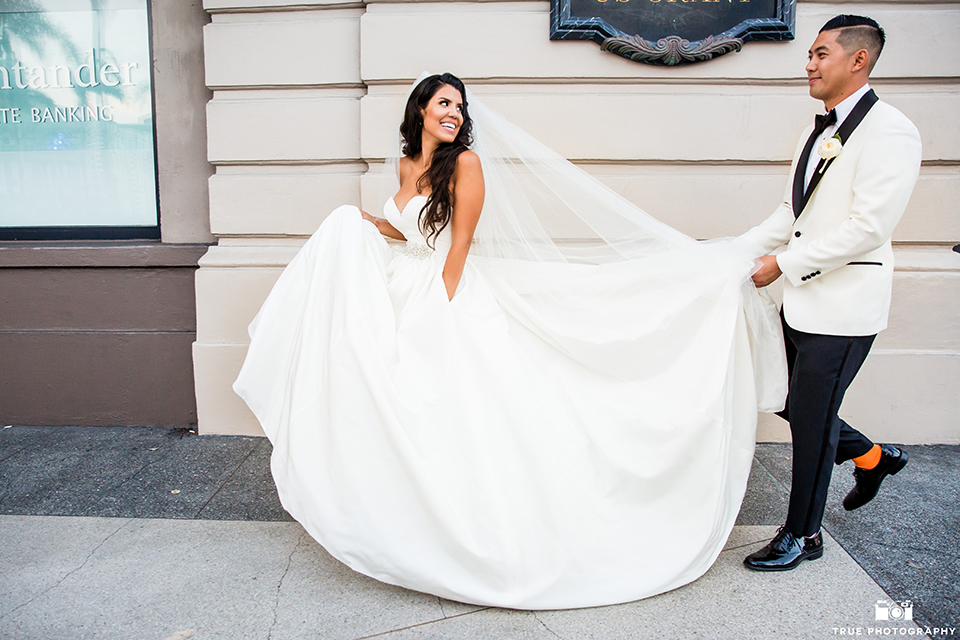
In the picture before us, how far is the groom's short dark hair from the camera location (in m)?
2.42

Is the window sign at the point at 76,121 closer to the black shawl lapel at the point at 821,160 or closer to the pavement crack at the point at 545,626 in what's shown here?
the pavement crack at the point at 545,626

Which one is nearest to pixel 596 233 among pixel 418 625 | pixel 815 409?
pixel 815 409

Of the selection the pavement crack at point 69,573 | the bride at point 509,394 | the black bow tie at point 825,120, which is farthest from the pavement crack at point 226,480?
the black bow tie at point 825,120

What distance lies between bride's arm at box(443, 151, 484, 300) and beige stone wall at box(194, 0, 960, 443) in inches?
53.7

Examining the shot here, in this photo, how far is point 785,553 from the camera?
2.64 metres

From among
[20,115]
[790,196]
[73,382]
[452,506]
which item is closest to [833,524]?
[790,196]

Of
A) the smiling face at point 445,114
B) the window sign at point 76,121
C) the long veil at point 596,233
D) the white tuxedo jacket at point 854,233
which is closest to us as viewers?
the white tuxedo jacket at point 854,233

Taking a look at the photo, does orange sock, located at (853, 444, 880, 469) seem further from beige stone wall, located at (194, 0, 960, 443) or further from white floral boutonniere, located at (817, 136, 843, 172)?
white floral boutonniere, located at (817, 136, 843, 172)

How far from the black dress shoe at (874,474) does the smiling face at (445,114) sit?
2498 mm

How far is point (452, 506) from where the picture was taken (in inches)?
90.9

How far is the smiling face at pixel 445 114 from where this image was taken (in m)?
2.97

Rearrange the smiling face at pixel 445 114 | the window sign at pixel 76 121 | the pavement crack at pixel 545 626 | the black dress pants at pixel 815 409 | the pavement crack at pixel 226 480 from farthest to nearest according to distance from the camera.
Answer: the window sign at pixel 76 121 < the pavement crack at pixel 226 480 < the smiling face at pixel 445 114 < the black dress pants at pixel 815 409 < the pavement crack at pixel 545 626

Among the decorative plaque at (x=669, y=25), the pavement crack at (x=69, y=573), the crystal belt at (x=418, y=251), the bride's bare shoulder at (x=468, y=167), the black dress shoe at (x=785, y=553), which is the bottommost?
the pavement crack at (x=69, y=573)

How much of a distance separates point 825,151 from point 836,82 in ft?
1.00
